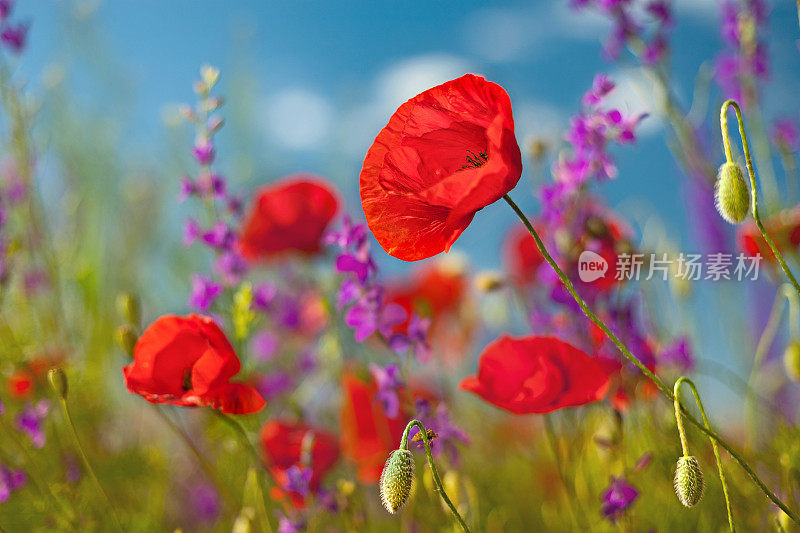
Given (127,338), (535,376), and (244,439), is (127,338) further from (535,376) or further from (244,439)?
(535,376)

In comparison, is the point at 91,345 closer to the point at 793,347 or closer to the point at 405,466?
the point at 405,466

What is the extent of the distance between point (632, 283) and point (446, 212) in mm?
510

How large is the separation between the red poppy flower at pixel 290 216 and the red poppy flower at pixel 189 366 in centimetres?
50

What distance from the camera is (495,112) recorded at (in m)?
0.66

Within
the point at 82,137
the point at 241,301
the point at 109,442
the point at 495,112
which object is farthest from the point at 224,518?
the point at 82,137

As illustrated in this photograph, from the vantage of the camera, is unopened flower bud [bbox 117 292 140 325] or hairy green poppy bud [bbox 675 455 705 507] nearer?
hairy green poppy bud [bbox 675 455 705 507]

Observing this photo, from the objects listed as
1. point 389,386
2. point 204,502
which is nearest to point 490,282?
point 389,386

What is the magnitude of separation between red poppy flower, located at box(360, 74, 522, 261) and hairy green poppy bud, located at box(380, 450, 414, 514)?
0.60 ft

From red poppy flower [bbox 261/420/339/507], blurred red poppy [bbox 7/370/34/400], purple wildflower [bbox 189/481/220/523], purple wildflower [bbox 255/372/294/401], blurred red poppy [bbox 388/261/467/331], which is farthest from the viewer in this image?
purple wildflower [bbox 189/481/220/523]

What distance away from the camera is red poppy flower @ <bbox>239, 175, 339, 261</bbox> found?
4.31ft

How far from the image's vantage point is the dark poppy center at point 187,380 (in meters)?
0.82

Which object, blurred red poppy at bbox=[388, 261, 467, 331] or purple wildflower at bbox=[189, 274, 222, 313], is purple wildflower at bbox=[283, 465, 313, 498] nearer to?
purple wildflower at bbox=[189, 274, 222, 313]

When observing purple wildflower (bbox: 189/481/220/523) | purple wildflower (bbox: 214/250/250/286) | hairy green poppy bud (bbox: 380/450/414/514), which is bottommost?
purple wildflower (bbox: 189/481/220/523)

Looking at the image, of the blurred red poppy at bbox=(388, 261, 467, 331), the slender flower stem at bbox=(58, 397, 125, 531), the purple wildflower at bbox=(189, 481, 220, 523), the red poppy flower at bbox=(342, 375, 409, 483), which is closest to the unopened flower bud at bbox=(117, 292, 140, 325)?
the slender flower stem at bbox=(58, 397, 125, 531)
